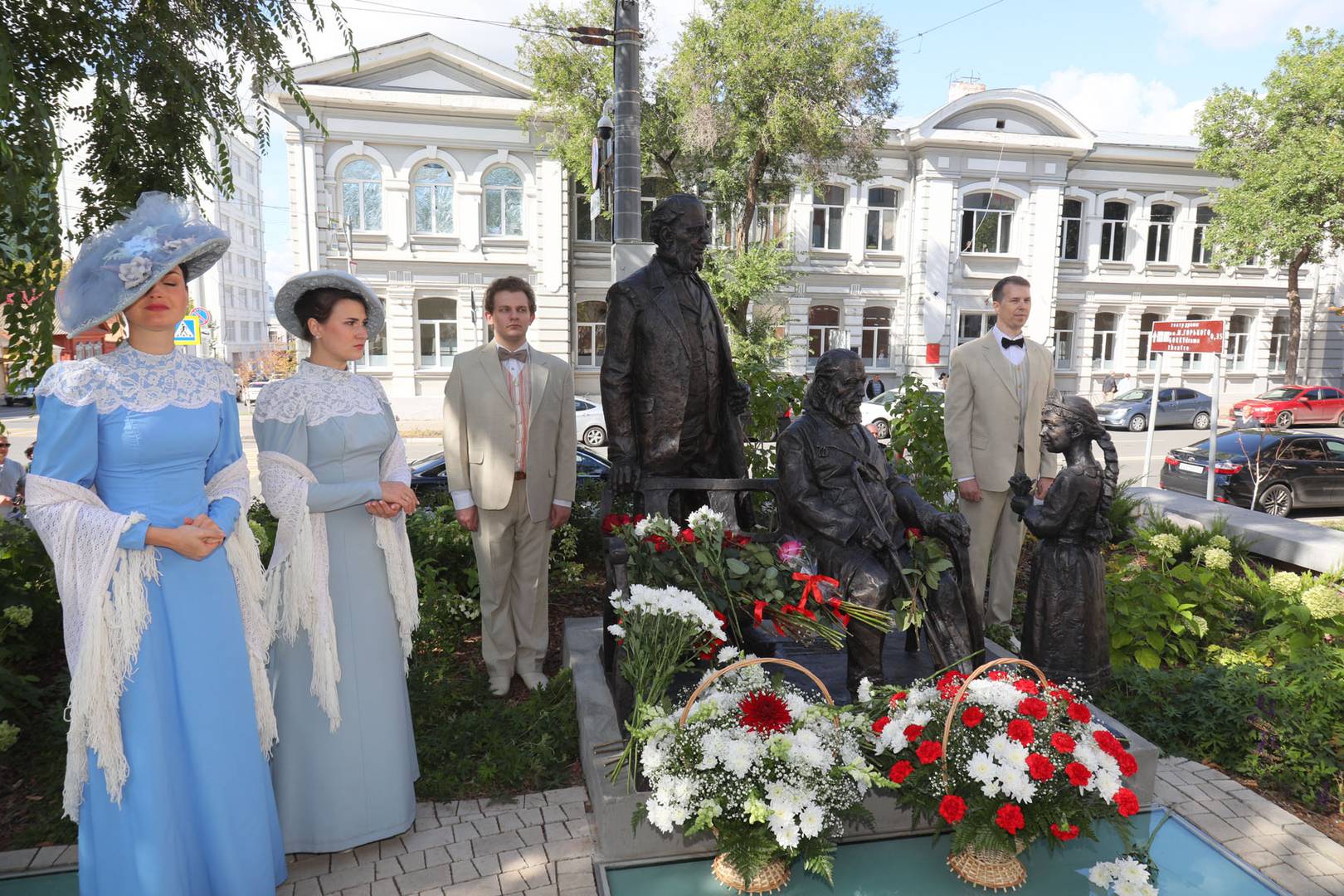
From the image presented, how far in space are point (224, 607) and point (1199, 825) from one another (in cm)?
398

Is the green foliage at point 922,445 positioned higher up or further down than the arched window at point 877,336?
further down

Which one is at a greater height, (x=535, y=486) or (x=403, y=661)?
(x=535, y=486)

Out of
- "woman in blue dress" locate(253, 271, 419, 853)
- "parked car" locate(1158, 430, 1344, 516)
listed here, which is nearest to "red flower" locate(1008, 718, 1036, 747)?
"woman in blue dress" locate(253, 271, 419, 853)

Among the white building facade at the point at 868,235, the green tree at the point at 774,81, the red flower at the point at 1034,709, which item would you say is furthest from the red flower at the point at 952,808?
the white building facade at the point at 868,235

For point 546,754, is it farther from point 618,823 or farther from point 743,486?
point 743,486

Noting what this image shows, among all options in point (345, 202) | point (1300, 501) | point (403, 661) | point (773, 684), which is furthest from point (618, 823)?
point (345, 202)

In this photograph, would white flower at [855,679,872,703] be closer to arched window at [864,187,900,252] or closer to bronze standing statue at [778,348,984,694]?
bronze standing statue at [778,348,984,694]

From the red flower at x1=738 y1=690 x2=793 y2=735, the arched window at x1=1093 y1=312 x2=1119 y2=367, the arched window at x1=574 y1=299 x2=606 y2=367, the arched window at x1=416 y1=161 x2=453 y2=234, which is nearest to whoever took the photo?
the red flower at x1=738 y1=690 x2=793 y2=735

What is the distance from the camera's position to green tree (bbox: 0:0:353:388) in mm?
3336

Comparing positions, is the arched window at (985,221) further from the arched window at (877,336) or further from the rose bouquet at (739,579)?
the rose bouquet at (739,579)

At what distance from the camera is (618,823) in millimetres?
3219

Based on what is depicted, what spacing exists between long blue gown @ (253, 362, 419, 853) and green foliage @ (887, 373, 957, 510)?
4.60 metres

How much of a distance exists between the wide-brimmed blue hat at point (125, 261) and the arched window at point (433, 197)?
21.5m

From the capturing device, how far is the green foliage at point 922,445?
6.89 metres
